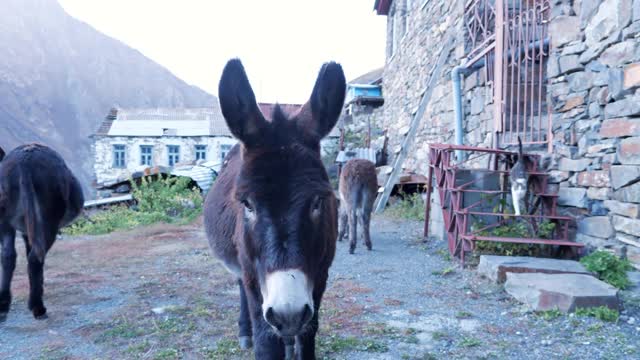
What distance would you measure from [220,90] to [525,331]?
3357 mm

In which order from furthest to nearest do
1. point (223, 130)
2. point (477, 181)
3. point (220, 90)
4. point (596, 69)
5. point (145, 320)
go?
point (223, 130)
point (477, 181)
point (596, 69)
point (145, 320)
point (220, 90)

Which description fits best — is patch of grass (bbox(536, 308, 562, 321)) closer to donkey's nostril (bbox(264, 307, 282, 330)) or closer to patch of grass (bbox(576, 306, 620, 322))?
patch of grass (bbox(576, 306, 620, 322))

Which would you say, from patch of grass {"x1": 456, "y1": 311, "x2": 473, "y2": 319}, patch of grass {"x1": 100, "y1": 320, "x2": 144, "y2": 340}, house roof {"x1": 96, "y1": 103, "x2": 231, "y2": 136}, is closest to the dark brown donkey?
patch of grass {"x1": 100, "y1": 320, "x2": 144, "y2": 340}

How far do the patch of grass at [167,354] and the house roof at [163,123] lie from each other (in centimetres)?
2681

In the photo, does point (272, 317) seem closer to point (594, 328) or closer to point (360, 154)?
point (594, 328)

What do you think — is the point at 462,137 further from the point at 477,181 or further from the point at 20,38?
the point at 20,38

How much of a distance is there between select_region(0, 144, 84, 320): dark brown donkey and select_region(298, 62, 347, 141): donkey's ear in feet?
10.7

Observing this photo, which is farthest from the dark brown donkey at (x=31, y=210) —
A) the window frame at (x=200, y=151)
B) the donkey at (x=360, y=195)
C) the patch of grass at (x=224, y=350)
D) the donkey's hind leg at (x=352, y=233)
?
the window frame at (x=200, y=151)

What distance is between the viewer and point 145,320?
13.3 ft

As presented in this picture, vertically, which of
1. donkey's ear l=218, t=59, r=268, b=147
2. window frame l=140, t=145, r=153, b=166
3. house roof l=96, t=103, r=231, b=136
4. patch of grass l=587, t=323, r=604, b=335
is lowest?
patch of grass l=587, t=323, r=604, b=335

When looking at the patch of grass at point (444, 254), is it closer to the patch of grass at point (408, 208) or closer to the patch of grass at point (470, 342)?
Result: the patch of grass at point (470, 342)

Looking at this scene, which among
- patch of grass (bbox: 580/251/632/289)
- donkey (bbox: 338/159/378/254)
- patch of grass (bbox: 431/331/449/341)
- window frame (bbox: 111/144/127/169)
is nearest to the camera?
patch of grass (bbox: 431/331/449/341)

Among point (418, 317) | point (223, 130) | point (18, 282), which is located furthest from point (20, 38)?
point (418, 317)

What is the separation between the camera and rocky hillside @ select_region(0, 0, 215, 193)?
49188 millimetres
